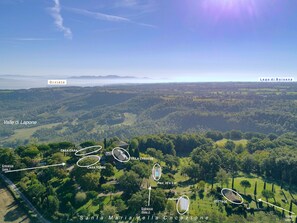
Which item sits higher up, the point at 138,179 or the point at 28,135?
the point at 138,179

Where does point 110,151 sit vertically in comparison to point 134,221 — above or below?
above

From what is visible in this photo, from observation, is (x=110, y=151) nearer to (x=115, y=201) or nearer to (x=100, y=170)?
(x=100, y=170)

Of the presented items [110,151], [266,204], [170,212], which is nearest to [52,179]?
[110,151]

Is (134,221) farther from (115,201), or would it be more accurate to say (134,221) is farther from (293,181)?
(293,181)

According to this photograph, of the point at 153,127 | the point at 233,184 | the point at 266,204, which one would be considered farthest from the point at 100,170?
the point at 153,127

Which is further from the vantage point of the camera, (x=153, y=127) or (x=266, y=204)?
(x=153, y=127)

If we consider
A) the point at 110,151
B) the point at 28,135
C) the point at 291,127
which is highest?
the point at 110,151

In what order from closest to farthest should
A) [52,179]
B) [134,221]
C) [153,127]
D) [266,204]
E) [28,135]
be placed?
[134,221] < [266,204] < [52,179] < [28,135] < [153,127]

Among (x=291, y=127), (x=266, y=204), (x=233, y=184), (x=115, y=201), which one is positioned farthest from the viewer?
(x=291, y=127)

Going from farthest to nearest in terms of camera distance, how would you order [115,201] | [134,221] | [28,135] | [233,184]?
1. [28,135]
2. [233,184]
3. [115,201]
4. [134,221]
